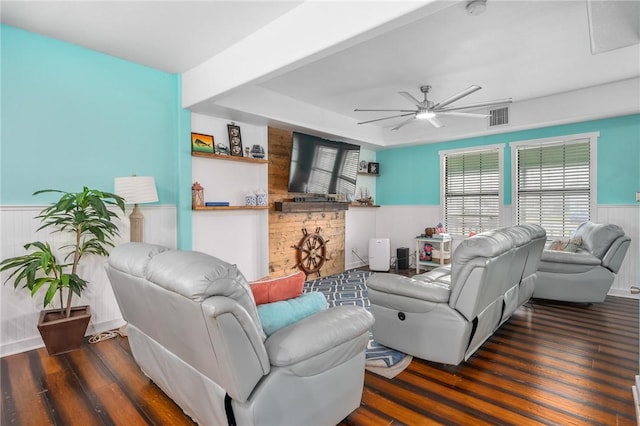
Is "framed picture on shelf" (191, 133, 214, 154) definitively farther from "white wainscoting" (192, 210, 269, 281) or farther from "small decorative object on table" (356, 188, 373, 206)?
"small decorative object on table" (356, 188, 373, 206)

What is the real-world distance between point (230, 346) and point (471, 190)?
5.57m

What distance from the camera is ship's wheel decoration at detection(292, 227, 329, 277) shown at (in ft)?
17.5

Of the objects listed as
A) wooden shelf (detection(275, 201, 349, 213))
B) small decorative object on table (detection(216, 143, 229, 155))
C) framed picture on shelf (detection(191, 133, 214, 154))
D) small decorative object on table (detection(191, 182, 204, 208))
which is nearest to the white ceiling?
framed picture on shelf (detection(191, 133, 214, 154))

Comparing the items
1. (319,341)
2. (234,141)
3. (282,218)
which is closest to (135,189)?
(234,141)

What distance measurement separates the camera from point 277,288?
1814 mm

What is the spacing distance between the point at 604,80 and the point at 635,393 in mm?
3808

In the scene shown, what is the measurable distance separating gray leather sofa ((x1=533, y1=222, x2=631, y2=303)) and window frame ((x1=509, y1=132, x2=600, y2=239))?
0.65 metres

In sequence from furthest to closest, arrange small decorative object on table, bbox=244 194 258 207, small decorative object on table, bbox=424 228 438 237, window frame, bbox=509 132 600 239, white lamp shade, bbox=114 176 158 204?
small decorative object on table, bbox=424 228 438 237, window frame, bbox=509 132 600 239, small decorative object on table, bbox=244 194 258 207, white lamp shade, bbox=114 176 158 204

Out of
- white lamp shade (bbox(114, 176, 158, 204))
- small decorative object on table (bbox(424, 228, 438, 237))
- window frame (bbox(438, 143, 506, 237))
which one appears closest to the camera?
white lamp shade (bbox(114, 176, 158, 204))

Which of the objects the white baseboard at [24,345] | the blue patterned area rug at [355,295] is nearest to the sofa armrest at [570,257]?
the blue patterned area rug at [355,295]

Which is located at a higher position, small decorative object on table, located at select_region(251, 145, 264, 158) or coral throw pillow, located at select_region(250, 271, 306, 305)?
small decorative object on table, located at select_region(251, 145, 264, 158)

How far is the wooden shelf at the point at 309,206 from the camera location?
16.1 feet

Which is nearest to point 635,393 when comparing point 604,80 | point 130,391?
point 130,391

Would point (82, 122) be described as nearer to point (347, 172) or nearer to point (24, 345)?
→ point (24, 345)
